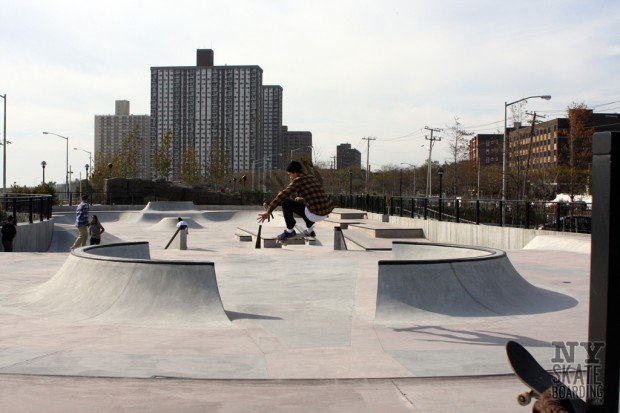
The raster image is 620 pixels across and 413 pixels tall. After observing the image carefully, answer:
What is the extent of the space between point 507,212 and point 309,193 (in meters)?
18.7

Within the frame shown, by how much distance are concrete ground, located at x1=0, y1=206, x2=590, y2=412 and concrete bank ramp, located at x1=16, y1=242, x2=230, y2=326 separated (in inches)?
7.5

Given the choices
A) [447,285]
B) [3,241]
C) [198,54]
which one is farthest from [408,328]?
[198,54]

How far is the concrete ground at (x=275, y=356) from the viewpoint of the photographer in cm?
540

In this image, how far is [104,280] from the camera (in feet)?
32.3

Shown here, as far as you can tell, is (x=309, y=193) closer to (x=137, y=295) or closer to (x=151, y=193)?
(x=137, y=295)

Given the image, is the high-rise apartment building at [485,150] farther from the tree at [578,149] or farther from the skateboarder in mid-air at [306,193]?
the skateboarder in mid-air at [306,193]

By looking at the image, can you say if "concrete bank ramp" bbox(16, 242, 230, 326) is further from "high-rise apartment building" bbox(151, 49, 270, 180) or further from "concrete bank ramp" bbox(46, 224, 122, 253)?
"high-rise apartment building" bbox(151, 49, 270, 180)

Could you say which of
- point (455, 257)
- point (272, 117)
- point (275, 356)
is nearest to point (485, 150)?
point (272, 117)

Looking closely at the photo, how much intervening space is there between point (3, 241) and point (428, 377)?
17.7 metres

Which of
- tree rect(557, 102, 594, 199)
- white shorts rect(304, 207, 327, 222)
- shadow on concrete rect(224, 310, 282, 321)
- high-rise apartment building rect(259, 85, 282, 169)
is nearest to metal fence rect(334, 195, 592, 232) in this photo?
white shorts rect(304, 207, 327, 222)

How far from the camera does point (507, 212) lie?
87.1 ft

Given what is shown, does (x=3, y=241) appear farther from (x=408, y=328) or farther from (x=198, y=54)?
(x=198, y=54)

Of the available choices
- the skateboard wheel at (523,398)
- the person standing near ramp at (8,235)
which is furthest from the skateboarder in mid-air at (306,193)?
the person standing near ramp at (8,235)

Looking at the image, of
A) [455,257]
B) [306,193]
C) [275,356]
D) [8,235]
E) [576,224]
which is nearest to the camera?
[275,356]
